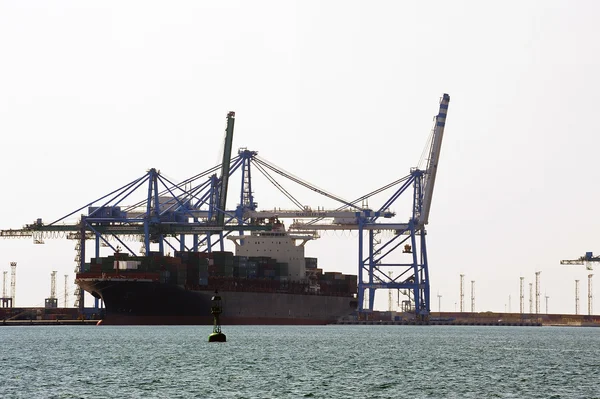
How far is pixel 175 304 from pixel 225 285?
7.45 meters

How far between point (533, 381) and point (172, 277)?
80968mm

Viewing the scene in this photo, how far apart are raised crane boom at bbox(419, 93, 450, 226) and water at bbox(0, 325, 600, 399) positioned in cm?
7070

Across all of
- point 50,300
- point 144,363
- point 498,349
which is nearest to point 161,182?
point 50,300

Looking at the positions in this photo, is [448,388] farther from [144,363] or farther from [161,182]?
[161,182]

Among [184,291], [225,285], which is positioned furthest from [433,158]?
[184,291]

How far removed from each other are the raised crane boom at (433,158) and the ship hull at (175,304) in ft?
83.6

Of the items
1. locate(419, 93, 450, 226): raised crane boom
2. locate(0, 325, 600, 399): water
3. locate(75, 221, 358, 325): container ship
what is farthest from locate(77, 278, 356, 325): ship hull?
locate(0, 325, 600, 399): water

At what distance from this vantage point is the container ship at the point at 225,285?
450 feet

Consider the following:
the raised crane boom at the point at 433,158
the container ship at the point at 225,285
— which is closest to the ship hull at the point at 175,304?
the container ship at the point at 225,285

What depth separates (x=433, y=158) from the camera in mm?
174375

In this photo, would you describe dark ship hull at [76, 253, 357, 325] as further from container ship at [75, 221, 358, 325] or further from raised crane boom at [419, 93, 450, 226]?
raised crane boom at [419, 93, 450, 226]

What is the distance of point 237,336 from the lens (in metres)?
112

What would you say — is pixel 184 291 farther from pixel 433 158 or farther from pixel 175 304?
pixel 433 158

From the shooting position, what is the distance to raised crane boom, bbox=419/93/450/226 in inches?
6767
